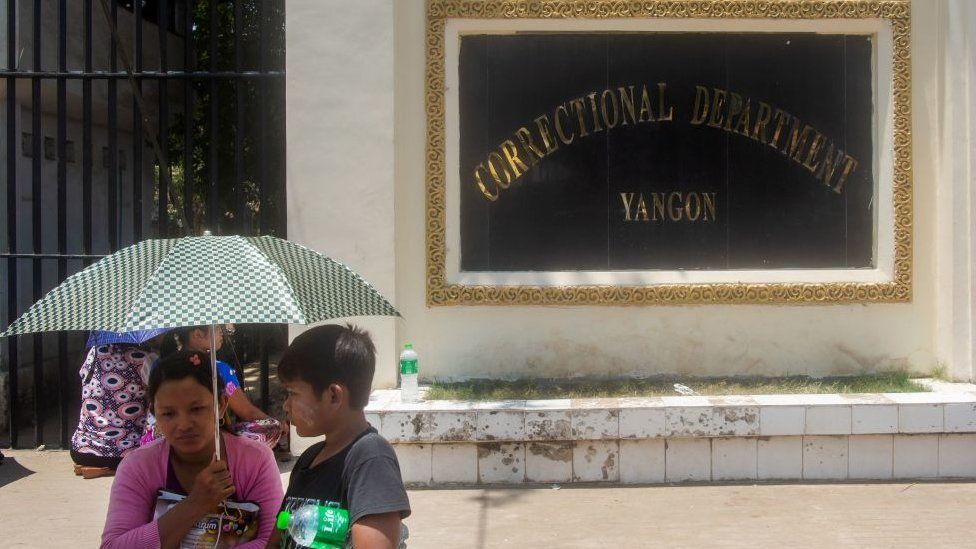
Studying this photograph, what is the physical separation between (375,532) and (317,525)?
0.17 meters

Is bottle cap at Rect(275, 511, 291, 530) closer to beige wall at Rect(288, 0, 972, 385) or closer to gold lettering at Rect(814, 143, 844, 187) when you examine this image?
beige wall at Rect(288, 0, 972, 385)

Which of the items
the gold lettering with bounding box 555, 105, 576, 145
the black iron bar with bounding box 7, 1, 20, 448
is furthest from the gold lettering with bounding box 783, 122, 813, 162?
the black iron bar with bounding box 7, 1, 20, 448

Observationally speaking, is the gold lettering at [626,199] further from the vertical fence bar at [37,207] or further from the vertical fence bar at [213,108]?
the vertical fence bar at [37,207]

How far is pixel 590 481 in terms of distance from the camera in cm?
587

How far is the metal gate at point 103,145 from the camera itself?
6.64m

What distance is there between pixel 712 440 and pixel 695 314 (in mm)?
1078

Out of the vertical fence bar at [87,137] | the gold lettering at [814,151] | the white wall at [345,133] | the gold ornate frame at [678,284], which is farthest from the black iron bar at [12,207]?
the gold lettering at [814,151]

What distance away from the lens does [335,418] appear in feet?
7.93

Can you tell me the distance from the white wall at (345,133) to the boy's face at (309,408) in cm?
397

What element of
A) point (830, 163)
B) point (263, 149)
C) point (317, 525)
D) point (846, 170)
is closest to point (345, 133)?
point (263, 149)

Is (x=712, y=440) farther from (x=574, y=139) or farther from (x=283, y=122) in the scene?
(x=283, y=122)

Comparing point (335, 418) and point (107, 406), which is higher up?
point (335, 418)

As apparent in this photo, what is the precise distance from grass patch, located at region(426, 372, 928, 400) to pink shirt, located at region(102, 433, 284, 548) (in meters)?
3.35

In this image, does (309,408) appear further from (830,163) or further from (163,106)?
(830,163)
